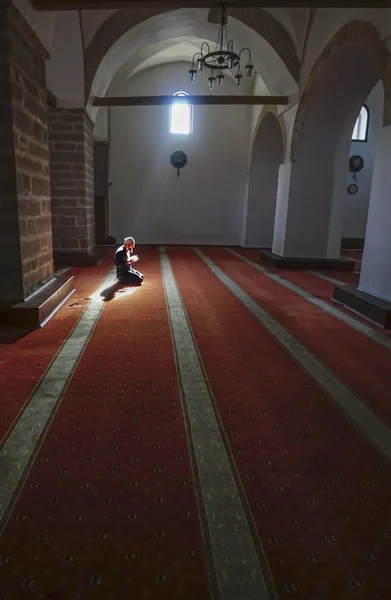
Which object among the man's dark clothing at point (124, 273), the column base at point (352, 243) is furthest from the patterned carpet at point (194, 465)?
the column base at point (352, 243)

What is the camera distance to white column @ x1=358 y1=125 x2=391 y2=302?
14.0 ft

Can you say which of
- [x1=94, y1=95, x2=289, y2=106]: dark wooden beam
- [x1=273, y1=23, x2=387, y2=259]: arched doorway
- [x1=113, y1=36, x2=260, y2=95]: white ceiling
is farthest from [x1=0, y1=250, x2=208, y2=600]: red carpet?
[x1=113, y1=36, x2=260, y2=95]: white ceiling

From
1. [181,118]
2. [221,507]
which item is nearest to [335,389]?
[221,507]

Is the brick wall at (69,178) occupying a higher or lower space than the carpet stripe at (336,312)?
higher

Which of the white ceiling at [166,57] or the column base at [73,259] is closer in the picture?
the column base at [73,259]

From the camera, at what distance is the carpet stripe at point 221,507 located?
128cm

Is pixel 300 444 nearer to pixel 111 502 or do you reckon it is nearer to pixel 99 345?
pixel 111 502

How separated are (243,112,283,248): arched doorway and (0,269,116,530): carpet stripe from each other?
8.52 meters

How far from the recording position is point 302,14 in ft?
21.4

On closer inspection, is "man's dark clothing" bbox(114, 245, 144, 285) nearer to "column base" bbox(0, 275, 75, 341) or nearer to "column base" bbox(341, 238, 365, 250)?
"column base" bbox(0, 275, 75, 341)

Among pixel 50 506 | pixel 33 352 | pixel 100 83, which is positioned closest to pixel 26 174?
pixel 33 352

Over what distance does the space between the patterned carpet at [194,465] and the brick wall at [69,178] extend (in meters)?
4.05

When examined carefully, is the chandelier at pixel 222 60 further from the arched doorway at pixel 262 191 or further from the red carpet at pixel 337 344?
the red carpet at pixel 337 344

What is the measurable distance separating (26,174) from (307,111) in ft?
16.4
